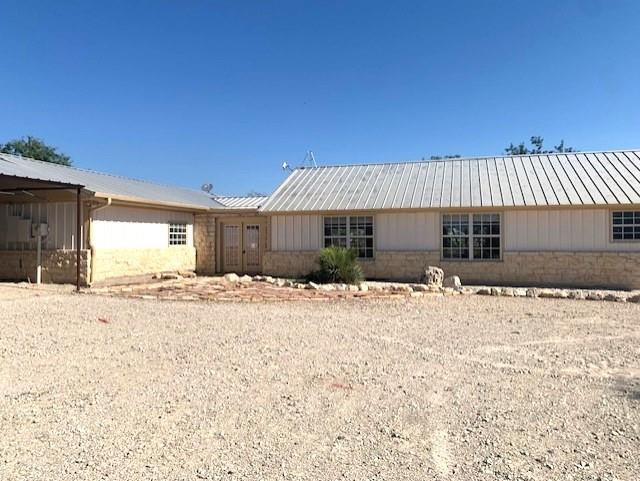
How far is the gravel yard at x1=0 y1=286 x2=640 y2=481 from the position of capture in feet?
12.1

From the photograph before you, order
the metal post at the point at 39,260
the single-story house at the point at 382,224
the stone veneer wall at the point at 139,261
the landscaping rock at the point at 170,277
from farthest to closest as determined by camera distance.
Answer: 1. the landscaping rock at the point at 170,277
2. the metal post at the point at 39,260
3. the stone veneer wall at the point at 139,261
4. the single-story house at the point at 382,224

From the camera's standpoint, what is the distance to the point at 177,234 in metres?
19.4

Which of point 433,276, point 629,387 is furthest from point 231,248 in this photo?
point 629,387

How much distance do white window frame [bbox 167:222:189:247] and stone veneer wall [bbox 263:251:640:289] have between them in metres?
5.06

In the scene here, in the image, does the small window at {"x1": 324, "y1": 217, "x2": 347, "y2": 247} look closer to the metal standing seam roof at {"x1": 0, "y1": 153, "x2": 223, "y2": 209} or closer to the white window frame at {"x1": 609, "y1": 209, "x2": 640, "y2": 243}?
the metal standing seam roof at {"x1": 0, "y1": 153, "x2": 223, "y2": 209}

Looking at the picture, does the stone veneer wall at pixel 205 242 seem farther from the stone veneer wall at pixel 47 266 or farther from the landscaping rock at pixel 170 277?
the stone veneer wall at pixel 47 266

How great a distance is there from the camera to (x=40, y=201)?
53.1 feet

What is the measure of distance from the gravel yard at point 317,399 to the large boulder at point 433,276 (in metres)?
5.90

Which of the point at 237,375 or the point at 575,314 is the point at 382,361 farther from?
the point at 575,314

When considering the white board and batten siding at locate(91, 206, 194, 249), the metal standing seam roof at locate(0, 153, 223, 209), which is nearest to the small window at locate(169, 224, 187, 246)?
the white board and batten siding at locate(91, 206, 194, 249)

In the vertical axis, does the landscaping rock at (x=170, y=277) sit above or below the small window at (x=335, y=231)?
below

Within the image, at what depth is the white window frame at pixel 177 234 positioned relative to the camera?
19.0 metres

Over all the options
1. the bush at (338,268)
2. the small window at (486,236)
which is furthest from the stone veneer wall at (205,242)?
the small window at (486,236)

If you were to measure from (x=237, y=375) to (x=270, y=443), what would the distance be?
6.29 feet
